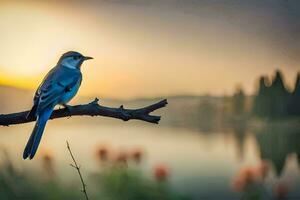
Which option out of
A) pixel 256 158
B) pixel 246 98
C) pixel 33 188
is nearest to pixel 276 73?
pixel 246 98

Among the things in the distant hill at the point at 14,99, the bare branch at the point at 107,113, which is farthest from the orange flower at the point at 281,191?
the bare branch at the point at 107,113

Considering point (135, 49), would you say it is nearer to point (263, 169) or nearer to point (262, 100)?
point (262, 100)

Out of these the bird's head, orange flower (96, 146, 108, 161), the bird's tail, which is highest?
the bird's head

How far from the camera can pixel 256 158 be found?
1.97 m

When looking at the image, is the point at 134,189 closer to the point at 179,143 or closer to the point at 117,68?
the point at 179,143

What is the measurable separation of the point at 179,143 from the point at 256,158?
237 mm

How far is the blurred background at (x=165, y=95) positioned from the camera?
6.12 ft

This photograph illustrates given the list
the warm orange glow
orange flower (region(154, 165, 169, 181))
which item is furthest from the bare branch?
orange flower (region(154, 165, 169, 181))

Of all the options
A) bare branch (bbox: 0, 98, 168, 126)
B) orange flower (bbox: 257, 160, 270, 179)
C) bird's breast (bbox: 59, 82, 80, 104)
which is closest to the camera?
bare branch (bbox: 0, 98, 168, 126)

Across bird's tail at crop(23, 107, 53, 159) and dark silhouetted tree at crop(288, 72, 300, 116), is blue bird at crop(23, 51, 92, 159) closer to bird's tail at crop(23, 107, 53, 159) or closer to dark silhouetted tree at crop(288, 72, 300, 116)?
bird's tail at crop(23, 107, 53, 159)

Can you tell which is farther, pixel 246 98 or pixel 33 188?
pixel 246 98

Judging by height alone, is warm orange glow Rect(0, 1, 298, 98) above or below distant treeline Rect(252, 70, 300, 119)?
above

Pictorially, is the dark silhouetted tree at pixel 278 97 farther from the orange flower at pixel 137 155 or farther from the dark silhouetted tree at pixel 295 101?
the orange flower at pixel 137 155

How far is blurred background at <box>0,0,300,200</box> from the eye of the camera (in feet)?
6.12
